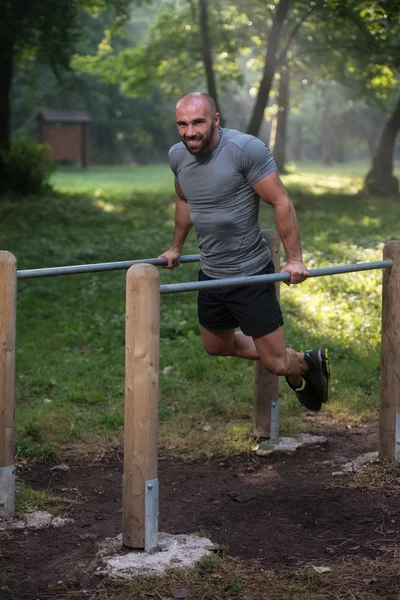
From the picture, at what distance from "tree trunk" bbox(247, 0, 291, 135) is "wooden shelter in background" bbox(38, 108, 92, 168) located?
20.9 m

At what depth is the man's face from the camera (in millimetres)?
4371

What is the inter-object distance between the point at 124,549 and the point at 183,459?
1416mm

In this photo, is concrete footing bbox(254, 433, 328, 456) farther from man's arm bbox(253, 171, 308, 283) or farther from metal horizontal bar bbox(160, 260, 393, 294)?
man's arm bbox(253, 171, 308, 283)

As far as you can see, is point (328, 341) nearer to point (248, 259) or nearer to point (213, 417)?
point (213, 417)

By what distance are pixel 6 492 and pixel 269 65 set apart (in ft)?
54.2

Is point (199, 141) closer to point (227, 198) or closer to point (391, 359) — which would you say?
point (227, 198)

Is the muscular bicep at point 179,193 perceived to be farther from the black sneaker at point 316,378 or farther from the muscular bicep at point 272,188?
the black sneaker at point 316,378

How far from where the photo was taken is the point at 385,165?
2333 cm

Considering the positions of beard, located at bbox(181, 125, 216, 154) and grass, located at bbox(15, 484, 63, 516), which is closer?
beard, located at bbox(181, 125, 216, 154)

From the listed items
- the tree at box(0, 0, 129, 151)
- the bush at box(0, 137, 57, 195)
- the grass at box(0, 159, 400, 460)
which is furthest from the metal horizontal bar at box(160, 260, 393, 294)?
the bush at box(0, 137, 57, 195)

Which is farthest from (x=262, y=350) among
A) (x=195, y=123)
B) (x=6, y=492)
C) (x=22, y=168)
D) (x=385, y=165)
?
(x=385, y=165)

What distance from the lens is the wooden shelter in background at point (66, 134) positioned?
39906mm

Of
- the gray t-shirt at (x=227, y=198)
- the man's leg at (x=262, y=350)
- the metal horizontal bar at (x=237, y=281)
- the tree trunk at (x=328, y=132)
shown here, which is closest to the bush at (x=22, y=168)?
the man's leg at (x=262, y=350)

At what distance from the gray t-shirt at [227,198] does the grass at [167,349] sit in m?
1.31
